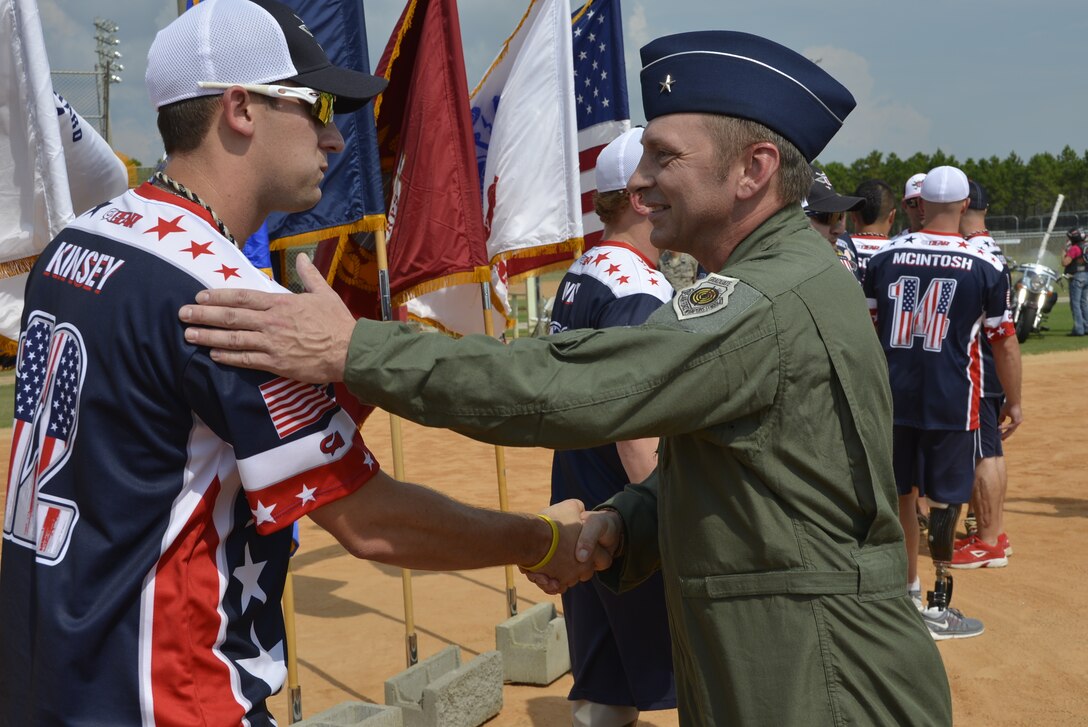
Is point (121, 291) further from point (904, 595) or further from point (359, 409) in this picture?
point (359, 409)

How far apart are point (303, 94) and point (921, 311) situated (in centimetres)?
581

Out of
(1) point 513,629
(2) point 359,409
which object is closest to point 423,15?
(2) point 359,409

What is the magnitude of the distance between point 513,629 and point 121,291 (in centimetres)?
463

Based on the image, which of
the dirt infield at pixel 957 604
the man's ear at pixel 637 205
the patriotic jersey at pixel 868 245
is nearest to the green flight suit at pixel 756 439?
the man's ear at pixel 637 205

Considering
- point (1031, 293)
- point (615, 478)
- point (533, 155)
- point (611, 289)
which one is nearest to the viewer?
point (611, 289)

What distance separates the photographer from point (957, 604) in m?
7.31

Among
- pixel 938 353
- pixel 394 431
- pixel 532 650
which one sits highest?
pixel 938 353

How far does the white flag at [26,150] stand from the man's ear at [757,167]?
266 centimetres

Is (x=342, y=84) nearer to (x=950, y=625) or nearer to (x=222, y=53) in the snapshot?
(x=222, y=53)

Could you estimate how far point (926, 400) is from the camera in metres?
6.98

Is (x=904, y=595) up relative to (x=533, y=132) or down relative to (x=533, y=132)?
down

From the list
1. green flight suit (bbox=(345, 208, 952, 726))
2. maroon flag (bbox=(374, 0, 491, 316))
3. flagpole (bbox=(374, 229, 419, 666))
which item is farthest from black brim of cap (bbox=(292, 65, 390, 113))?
maroon flag (bbox=(374, 0, 491, 316))

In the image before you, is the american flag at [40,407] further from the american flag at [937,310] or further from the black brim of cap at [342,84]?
the american flag at [937,310]

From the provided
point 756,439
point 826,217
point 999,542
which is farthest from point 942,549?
point 756,439
